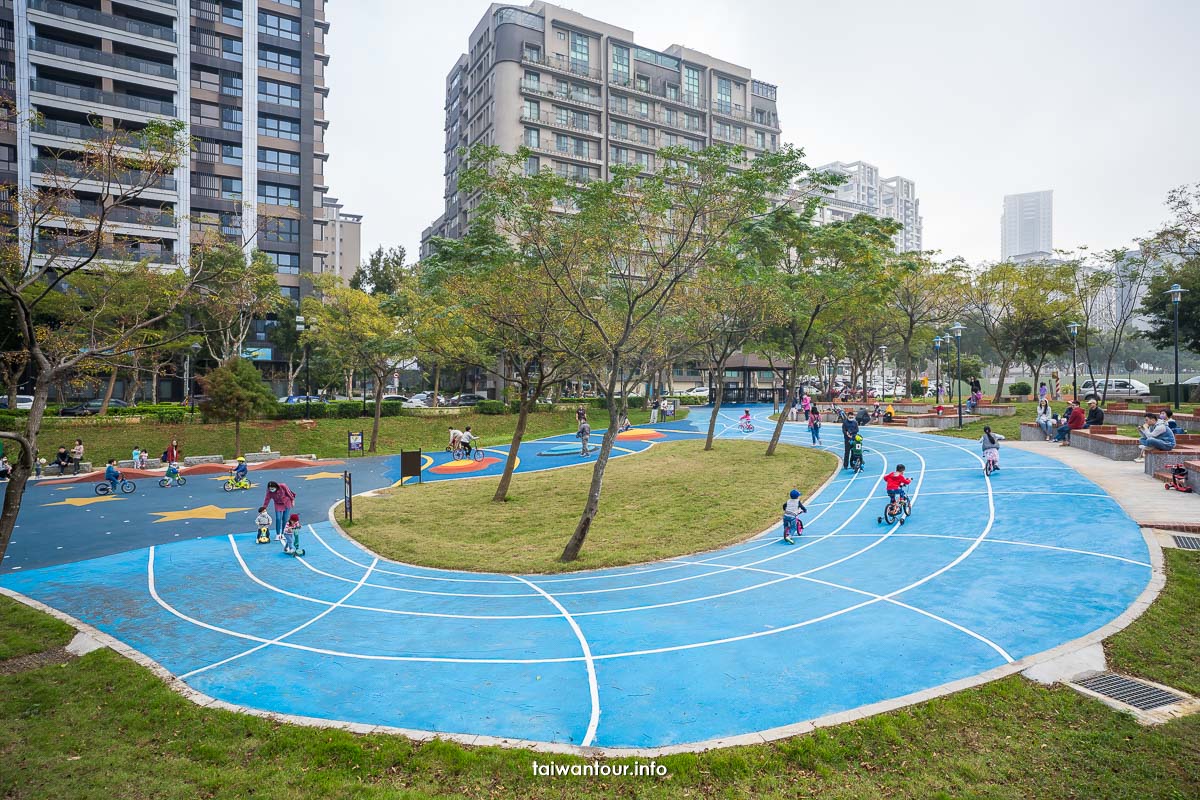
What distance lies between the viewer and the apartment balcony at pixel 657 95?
70.3m

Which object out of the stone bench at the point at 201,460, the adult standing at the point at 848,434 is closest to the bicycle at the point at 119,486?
the stone bench at the point at 201,460

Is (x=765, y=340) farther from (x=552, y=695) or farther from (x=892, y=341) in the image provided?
(x=552, y=695)

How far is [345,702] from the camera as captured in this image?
856 cm

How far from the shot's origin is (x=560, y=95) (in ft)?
220

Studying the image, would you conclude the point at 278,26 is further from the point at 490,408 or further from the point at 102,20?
the point at 490,408

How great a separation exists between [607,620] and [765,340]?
3222 cm

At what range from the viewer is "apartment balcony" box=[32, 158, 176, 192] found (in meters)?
10.2

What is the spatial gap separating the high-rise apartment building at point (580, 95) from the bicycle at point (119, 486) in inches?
1816

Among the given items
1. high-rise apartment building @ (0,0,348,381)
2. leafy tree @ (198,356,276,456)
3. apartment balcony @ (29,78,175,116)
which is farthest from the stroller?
apartment balcony @ (29,78,175,116)

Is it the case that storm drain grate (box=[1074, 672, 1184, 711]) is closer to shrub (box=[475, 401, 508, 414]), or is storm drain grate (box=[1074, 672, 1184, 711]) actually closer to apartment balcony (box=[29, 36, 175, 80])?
shrub (box=[475, 401, 508, 414])

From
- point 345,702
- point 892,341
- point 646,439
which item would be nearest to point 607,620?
point 345,702

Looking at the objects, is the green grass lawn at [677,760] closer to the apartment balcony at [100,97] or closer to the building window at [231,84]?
the apartment balcony at [100,97]

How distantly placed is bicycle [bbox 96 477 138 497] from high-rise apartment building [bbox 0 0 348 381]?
2144cm

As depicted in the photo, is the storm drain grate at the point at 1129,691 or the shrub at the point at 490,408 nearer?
the storm drain grate at the point at 1129,691
